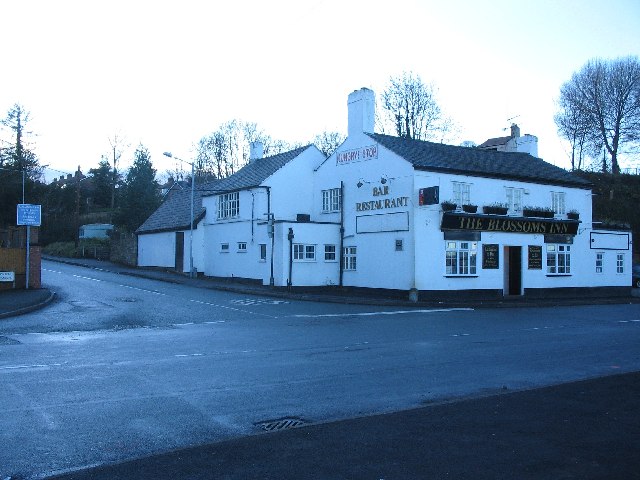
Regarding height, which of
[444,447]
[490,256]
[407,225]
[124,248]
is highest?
[407,225]

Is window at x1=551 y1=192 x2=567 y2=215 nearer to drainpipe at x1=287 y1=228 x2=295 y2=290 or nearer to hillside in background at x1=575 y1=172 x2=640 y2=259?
drainpipe at x1=287 y1=228 x2=295 y2=290

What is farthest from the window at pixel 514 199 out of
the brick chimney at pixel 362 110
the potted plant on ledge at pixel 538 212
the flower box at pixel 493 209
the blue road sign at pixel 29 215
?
the blue road sign at pixel 29 215

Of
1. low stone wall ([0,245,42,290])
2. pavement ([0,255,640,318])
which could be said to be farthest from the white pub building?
low stone wall ([0,245,42,290])

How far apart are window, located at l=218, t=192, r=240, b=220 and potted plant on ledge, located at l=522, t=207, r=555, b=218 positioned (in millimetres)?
15881

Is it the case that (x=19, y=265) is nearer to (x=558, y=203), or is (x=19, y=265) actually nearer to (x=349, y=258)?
(x=349, y=258)

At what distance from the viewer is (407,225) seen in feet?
91.2

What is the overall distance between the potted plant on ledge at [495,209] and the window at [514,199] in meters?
1.05

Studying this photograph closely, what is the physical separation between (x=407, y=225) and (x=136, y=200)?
104 ft

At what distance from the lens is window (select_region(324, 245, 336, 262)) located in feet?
105

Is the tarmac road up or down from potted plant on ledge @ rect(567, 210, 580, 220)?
down

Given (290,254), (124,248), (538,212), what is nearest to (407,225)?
(290,254)

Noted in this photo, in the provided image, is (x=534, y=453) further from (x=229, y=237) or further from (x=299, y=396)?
(x=229, y=237)

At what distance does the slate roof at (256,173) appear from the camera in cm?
3409

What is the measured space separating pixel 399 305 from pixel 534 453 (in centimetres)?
2017
